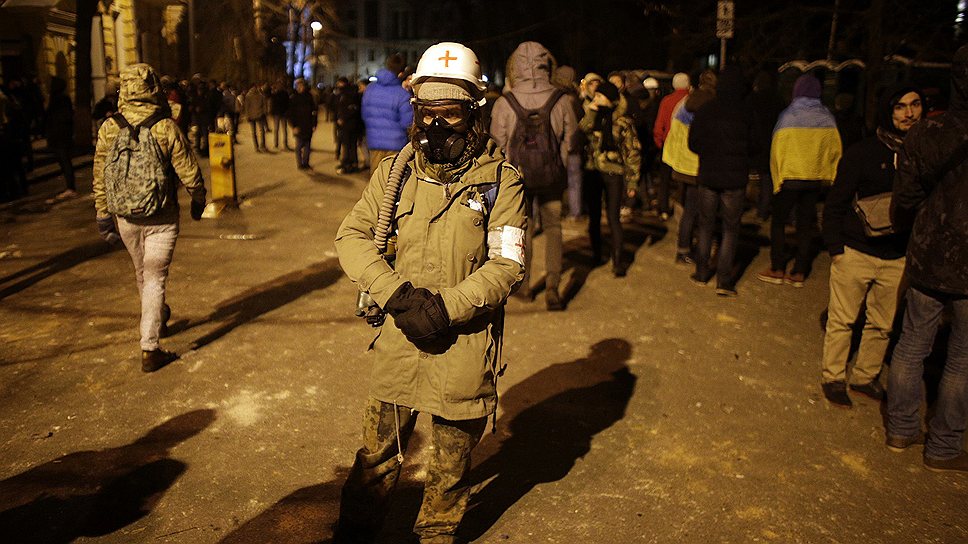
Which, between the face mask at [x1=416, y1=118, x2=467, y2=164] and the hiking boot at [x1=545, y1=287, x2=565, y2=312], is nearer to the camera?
the face mask at [x1=416, y1=118, x2=467, y2=164]

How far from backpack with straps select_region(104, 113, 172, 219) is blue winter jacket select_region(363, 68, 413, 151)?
444cm

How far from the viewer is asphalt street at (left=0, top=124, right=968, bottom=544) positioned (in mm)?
4172

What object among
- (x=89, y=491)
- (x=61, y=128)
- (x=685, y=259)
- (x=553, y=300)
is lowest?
(x=89, y=491)

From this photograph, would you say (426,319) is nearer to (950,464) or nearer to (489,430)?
(489,430)

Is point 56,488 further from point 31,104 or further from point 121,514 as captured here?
point 31,104

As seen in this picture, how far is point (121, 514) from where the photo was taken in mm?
4125

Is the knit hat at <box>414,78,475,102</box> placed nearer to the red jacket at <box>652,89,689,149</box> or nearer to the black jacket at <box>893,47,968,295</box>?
the black jacket at <box>893,47,968,295</box>

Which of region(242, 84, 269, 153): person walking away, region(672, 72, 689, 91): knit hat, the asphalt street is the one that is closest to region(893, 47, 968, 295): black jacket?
the asphalt street

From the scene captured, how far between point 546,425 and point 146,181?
310 centimetres

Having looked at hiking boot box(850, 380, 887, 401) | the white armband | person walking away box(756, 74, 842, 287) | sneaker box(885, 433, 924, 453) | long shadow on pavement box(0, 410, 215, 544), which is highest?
person walking away box(756, 74, 842, 287)

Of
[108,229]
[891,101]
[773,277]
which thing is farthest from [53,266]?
[891,101]

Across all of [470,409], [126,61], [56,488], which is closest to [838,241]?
[470,409]

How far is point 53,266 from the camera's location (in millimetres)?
9000

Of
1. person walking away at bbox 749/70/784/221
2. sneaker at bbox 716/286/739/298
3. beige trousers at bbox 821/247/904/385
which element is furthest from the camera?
person walking away at bbox 749/70/784/221
